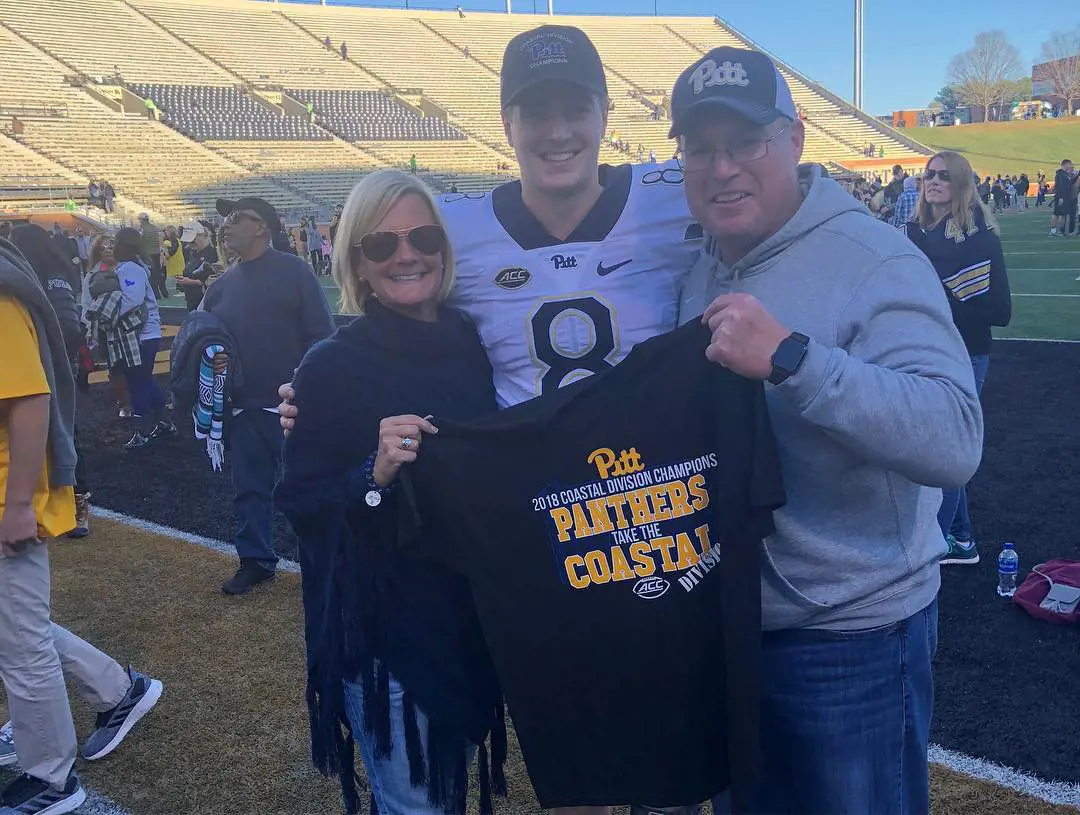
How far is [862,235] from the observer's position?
1695 mm

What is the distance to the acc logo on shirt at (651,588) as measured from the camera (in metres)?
1.79

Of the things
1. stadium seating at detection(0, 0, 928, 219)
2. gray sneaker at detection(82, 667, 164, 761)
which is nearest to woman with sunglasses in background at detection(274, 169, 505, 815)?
gray sneaker at detection(82, 667, 164, 761)

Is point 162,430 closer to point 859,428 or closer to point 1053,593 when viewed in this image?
point 1053,593

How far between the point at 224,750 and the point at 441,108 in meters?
44.1

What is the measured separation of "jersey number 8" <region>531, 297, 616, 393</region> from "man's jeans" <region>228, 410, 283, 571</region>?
128 inches

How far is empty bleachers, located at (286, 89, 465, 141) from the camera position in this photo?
1550 inches

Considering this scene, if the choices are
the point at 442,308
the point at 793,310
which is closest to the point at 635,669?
the point at 793,310

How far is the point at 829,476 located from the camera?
1675 mm

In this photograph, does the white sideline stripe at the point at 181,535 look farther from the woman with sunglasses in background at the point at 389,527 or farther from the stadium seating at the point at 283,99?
the stadium seating at the point at 283,99

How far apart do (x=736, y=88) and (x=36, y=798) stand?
10.4 ft

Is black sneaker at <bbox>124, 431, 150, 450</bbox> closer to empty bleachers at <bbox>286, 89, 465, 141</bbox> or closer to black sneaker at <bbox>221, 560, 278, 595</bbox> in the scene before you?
black sneaker at <bbox>221, 560, 278, 595</bbox>

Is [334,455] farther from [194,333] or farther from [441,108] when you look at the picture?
[441,108]

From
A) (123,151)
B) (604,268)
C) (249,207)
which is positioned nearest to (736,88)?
(604,268)

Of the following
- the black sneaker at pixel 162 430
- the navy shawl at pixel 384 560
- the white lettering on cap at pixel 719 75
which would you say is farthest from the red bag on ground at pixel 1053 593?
the black sneaker at pixel 162 430
